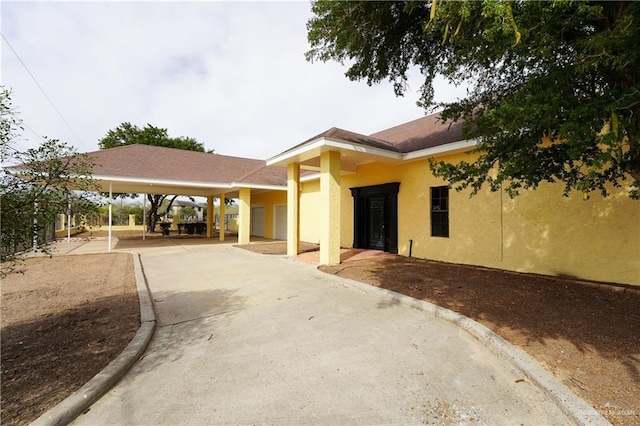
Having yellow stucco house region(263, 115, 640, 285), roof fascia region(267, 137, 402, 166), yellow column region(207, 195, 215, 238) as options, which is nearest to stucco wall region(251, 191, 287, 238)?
yellow column region(207, 195, 215, 238)

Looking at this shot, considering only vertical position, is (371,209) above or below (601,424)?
above

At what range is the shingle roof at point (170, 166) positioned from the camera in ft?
44.9

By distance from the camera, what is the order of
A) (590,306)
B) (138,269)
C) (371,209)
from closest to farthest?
(590,306) → (138,269) → (371,209)

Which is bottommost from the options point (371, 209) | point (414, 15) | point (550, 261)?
point (550, 261)

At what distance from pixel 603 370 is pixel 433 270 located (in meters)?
4.98

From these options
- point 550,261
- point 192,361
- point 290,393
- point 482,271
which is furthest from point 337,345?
point 550,261

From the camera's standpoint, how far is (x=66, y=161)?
3.34 metres

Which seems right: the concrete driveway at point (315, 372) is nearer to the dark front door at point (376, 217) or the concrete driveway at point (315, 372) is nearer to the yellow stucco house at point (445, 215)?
the yellow stucco house at point (445, 215)

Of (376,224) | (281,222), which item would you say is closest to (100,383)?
(376,224)

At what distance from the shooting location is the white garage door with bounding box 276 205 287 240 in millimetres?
19047

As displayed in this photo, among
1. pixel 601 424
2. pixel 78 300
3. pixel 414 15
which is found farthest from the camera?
pixel 414 15

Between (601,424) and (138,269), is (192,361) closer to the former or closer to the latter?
(601,424)

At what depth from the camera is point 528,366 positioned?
3016mm

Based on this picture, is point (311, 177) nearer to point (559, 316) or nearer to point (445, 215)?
point (445, 215)
